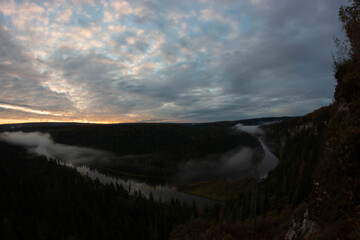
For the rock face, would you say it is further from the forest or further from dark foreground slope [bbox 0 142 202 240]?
dark foreground slope [bbox 0 142 202 240]

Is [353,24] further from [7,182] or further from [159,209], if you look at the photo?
[7,182]

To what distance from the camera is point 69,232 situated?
381 ft

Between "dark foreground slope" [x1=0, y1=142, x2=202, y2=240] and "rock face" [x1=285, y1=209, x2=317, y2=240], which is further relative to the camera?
"dark foreground slope" [x1=0, y1=142, x2=202, y2=240]

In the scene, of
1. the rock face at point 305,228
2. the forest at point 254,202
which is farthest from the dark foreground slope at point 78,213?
the rock face at point 305,228

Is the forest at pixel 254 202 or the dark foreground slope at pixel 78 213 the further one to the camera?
the dark foreground slope at pixel 78 213

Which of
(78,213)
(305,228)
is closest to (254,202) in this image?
(305,228)

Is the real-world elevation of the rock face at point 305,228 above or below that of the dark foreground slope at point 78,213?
above

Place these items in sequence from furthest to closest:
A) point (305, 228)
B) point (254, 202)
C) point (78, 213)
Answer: point (78, 213), point (254, 202), point (305, 228)

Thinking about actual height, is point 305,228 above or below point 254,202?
above

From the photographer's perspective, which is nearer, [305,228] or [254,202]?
[305,228]

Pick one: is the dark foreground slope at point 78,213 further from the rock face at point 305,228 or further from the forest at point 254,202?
the rock face at point 305,228

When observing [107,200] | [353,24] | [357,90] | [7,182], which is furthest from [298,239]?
[7,182]

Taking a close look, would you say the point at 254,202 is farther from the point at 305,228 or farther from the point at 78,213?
the point at 78,213

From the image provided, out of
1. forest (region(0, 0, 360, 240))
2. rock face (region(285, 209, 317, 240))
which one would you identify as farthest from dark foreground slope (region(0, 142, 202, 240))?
rock face (region(285, 209, 317, 240))
